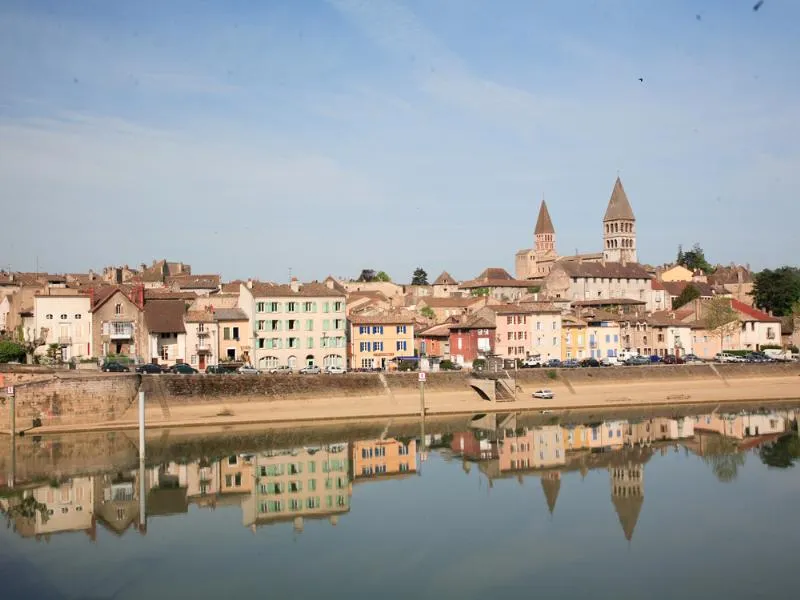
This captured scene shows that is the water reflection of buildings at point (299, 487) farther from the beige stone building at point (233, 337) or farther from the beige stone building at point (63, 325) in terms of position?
the beige stone building at point (63, 325)

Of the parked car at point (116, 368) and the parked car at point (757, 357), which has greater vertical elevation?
the parked car at point (116, 368)

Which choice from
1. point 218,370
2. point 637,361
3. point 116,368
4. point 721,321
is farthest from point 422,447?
point 721,321

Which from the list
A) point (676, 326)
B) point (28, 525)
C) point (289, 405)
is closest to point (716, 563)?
point (28, 525)

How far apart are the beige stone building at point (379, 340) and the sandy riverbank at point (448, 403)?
12236mm

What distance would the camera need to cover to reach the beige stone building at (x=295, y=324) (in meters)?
76.3

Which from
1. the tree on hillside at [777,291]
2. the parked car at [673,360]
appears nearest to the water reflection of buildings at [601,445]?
the parked car at [673,360]

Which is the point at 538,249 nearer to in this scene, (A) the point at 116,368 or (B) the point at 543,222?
(B) the point at 543,222

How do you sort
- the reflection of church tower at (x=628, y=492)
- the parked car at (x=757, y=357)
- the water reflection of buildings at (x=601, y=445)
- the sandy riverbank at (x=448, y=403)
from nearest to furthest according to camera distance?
the reflection of church tower at (x=628, y=492)
the water reflection of buildings at (x=601, y=445)
the sandy riverbank at (x=448, y=403)
the parked car at (x=757, y=357)

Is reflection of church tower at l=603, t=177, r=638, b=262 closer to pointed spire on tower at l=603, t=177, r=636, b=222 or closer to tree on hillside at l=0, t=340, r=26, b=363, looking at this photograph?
pointed spire on tower at l=603, t=177, r=636, b=222

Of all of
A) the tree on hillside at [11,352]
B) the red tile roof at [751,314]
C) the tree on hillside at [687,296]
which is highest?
the tree on hillside at [687,296]

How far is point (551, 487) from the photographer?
45.0 m

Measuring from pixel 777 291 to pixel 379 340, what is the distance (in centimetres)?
6613

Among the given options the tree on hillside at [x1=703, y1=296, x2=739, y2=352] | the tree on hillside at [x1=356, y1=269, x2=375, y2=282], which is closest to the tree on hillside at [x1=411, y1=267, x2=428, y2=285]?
the tree on hillside at [x1=356, y1=269, x2=375, y2=282]

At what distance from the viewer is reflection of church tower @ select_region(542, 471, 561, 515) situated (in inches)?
1644
